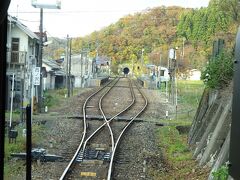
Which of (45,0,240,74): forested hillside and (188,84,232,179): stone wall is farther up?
(45,0,240,74): forested hillside

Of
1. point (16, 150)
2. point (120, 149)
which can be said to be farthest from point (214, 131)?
point (16, 150)

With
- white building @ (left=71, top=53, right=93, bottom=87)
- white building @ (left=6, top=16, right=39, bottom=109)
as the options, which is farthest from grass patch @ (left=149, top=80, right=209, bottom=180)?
white building @ (left=71, top=53, right=93, bottom=87)

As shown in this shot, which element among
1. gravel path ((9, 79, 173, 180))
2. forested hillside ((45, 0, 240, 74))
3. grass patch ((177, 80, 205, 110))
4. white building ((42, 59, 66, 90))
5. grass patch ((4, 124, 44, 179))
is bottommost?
gravel path ((9, 79, 173, 180))

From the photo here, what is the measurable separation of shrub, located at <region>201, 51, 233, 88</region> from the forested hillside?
2.36 m

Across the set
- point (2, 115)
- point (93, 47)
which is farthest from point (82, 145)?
point (93, 47)

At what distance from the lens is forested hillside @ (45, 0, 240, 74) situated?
14.3 meters

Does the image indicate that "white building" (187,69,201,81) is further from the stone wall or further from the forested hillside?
the stone wall

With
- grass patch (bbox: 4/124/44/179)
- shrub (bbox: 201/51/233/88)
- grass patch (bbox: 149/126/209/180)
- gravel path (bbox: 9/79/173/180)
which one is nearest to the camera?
grass patch (bbox: 149/126/209/180)

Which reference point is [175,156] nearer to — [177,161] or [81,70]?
[177,161]

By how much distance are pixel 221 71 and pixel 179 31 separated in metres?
20.5

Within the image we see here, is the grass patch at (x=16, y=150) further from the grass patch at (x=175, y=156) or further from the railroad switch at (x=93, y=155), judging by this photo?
the grass patch at (x=175, y=156)

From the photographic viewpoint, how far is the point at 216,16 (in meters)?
15.7

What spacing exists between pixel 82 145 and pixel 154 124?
5.76 metres

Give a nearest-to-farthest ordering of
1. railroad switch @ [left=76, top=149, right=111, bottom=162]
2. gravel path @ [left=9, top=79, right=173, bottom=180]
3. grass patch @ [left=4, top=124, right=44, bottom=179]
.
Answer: grass patch @ [left=4, top=124, right=44, bottom=179], gravel path @ [left=9, top=79, right=173, bottom=180], railroad switch @ [left=76, top=149, right=111, bottom=162]
